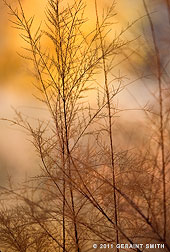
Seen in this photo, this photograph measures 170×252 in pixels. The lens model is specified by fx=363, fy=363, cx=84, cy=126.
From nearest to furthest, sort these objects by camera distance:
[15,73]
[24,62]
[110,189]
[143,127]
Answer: [110,189] < [143,127] < [24,62] < [15,73]

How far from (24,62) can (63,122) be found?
0.43 meters

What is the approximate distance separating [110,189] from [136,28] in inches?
21.6

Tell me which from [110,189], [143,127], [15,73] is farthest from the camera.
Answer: [15,73]

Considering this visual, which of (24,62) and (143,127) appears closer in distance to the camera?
(143,127)

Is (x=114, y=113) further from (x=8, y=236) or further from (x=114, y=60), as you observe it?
(x=8, y=236)

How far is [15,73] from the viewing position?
1.59 m

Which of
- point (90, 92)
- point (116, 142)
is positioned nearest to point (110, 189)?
point (116, 142)

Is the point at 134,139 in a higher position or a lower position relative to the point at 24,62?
lower

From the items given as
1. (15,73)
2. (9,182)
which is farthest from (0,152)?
Answer: (15,73)

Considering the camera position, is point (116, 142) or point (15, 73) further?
point (15, 73)

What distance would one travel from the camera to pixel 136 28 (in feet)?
4.04

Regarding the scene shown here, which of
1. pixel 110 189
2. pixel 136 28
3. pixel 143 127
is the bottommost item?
pixel 110 189

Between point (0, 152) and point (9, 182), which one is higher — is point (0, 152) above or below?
above

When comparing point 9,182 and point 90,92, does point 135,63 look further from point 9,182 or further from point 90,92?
point 9,182
